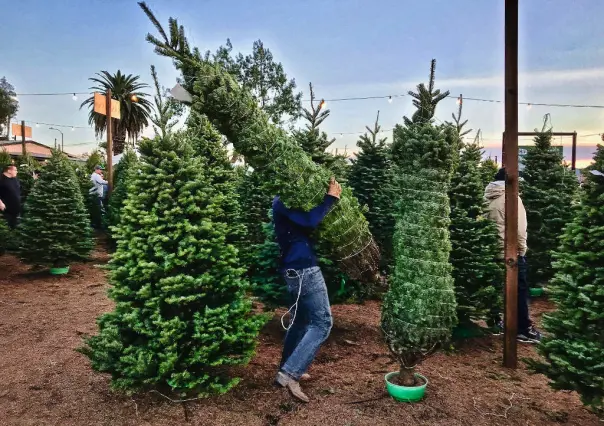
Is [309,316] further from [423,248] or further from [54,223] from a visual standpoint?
[54,223]

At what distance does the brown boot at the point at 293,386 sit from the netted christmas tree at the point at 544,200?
222 inches

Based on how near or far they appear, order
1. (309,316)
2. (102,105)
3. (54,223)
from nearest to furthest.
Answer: (309,316), (54,223), (102,105)

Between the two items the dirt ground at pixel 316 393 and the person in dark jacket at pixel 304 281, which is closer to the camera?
the dirt ground at pixel 316 393

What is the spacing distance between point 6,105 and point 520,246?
5134cm

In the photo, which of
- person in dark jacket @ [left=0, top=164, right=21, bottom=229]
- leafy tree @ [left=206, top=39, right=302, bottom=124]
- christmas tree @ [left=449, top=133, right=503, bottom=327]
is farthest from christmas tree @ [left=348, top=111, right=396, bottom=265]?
leafy tree @ [left=206, top=39, right=302, bottom=124]

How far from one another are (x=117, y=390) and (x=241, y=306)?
1203mm

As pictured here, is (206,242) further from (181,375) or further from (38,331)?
(38,331)

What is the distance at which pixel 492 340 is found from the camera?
5.83m

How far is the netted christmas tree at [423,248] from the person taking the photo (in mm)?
3713

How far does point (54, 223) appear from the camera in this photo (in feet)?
29.4

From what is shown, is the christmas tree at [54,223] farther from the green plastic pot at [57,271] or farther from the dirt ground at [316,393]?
the dirt ground at [316,393]

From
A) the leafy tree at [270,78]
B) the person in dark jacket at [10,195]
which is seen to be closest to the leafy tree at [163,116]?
the person in dark jacket at [10,195]

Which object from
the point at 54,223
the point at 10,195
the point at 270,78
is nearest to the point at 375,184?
the point at 54,223

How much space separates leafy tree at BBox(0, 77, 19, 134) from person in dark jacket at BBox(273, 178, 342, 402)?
156 ft
